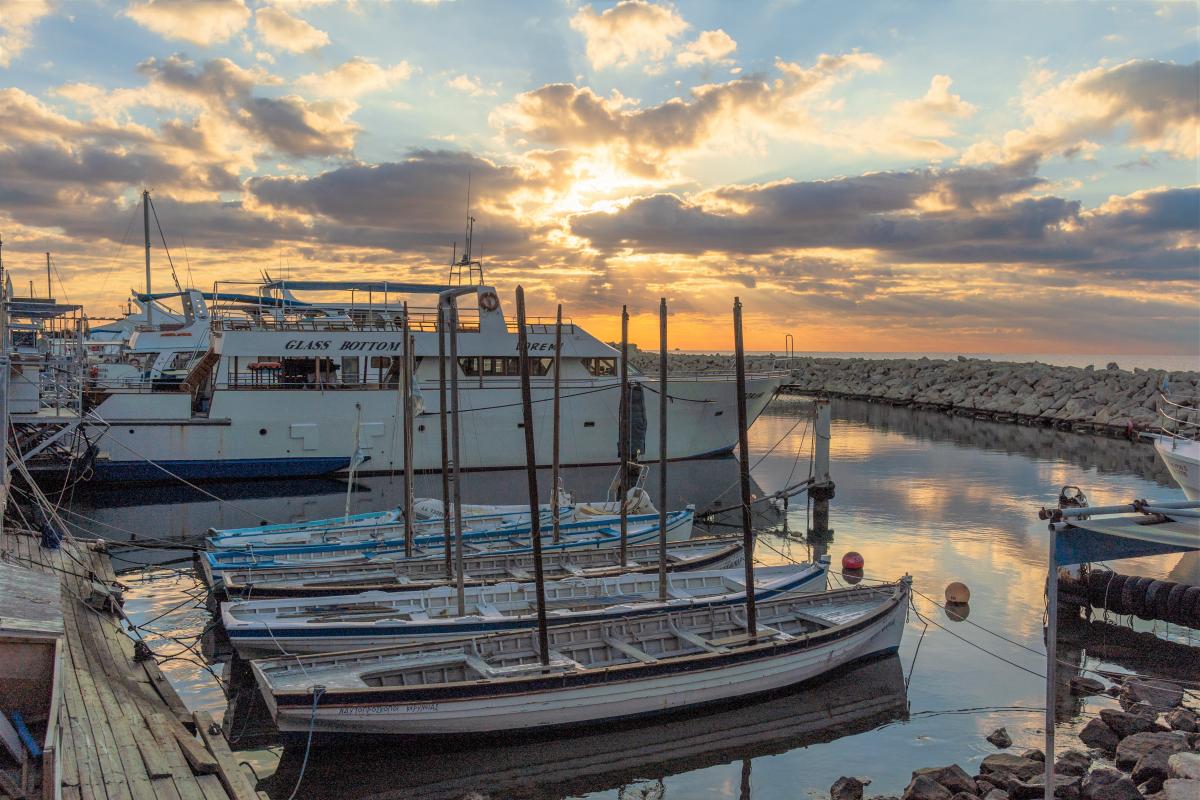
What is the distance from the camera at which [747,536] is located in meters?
13.5

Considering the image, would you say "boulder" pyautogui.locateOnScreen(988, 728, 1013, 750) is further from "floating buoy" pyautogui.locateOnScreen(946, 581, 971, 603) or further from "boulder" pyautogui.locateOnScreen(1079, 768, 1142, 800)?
"floating buoy" pyautogui.locateOnScreen(946, 581, 971, 603)

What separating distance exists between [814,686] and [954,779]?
3.74 meters

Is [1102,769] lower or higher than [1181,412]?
lower

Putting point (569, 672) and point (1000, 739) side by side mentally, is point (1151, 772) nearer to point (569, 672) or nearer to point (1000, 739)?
point (1000, 739)

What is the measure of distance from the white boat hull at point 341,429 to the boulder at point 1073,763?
22280 millimetres

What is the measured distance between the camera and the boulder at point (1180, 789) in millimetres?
8820

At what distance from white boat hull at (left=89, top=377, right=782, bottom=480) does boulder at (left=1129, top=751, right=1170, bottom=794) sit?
23.0 m

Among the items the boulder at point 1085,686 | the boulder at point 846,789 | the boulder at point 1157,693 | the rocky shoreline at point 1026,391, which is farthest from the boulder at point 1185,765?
the rocky shoreline at point 1026,391

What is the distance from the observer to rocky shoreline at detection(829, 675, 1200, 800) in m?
9.57

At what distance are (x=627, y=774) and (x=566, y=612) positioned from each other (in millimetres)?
3548

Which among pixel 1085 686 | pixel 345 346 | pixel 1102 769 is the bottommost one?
pixel 1085 686

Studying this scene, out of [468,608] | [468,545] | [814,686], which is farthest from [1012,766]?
[468,545]

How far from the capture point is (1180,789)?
29.4 ft

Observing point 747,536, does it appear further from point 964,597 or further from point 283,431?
point 283,431
